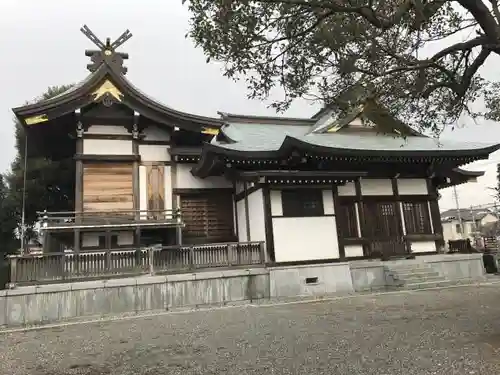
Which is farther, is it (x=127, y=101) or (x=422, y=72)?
(x=127, y=101)

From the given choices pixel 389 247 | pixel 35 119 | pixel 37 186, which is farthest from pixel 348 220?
pixel 37 186

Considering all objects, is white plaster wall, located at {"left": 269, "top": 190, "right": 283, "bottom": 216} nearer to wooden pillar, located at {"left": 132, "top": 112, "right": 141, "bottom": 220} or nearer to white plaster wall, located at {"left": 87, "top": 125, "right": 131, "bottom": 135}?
wooden pillar, located at {"left": 132, "top": 112, "right": 141, "bottom": 220}

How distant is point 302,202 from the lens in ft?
47.2

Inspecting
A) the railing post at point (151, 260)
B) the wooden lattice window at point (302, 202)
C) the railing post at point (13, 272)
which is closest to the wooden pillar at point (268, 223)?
the wooden lattice window at point (302, 202)

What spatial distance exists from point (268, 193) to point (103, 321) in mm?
6310

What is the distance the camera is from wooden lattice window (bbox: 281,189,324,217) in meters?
14.2

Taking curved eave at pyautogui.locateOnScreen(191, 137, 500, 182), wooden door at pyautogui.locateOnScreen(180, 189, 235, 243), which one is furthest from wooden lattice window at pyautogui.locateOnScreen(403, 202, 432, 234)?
wooden door at pyautogui.locateOnScreen(180, 189, 235, 243)

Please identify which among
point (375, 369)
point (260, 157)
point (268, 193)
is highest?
point (260, 157)

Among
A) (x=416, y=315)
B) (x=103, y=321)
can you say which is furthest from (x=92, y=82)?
(x=416, y=315)

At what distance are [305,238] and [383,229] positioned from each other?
3769mm

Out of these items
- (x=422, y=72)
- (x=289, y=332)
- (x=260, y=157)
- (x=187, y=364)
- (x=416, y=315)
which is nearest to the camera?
(x=187, y=364)

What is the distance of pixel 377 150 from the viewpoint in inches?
579

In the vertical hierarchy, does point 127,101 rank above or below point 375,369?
above

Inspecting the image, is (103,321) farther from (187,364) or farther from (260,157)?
(260,157)
